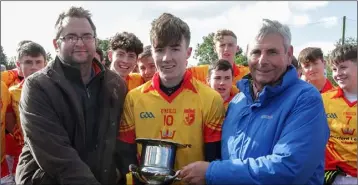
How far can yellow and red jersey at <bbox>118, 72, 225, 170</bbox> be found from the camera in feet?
12.3

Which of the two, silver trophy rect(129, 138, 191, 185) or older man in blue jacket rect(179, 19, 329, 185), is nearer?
older man in blue jacket rect(179, 19, 329, 185)

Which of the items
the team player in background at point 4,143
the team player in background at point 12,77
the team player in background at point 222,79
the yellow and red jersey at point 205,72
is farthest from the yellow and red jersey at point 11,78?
the team player in background at point 222,79

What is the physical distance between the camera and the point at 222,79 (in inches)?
238

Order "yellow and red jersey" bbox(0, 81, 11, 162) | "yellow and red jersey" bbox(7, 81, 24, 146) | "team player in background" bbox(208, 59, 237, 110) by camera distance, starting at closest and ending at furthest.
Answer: "yellow and red jersey" bbox(0, 81, 11, 162)
"yellow and red jersey" bbox(7, 81, 24, 146)
"team player in background" bbox(208, 59, 237, 110)

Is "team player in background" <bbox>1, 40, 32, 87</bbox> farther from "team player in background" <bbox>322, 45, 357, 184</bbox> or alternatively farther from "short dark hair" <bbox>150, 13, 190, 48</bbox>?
"team player in background" <bbox>322, 45, 357, 184</bbox>

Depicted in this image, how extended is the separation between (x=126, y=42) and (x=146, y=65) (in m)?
0.54

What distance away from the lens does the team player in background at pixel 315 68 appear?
6.74 meters

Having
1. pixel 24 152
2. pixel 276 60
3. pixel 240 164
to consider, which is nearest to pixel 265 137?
pixel 240 164

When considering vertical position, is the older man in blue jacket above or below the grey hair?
below

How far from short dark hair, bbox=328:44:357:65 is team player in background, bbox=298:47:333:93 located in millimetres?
717

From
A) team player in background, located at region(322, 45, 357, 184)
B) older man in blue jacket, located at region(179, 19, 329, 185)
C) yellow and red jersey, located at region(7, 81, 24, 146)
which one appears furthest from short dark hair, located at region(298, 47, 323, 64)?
yellow and red jersey, located at region(7, 81, 24, 146)

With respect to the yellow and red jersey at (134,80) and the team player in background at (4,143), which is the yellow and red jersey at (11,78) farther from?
the yellow and red jersey at (134,80)

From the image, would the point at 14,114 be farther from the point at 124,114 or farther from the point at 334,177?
the point at 334,177

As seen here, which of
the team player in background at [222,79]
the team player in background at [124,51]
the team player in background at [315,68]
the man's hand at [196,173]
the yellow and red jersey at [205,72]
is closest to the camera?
the man's hand at [196,173]
